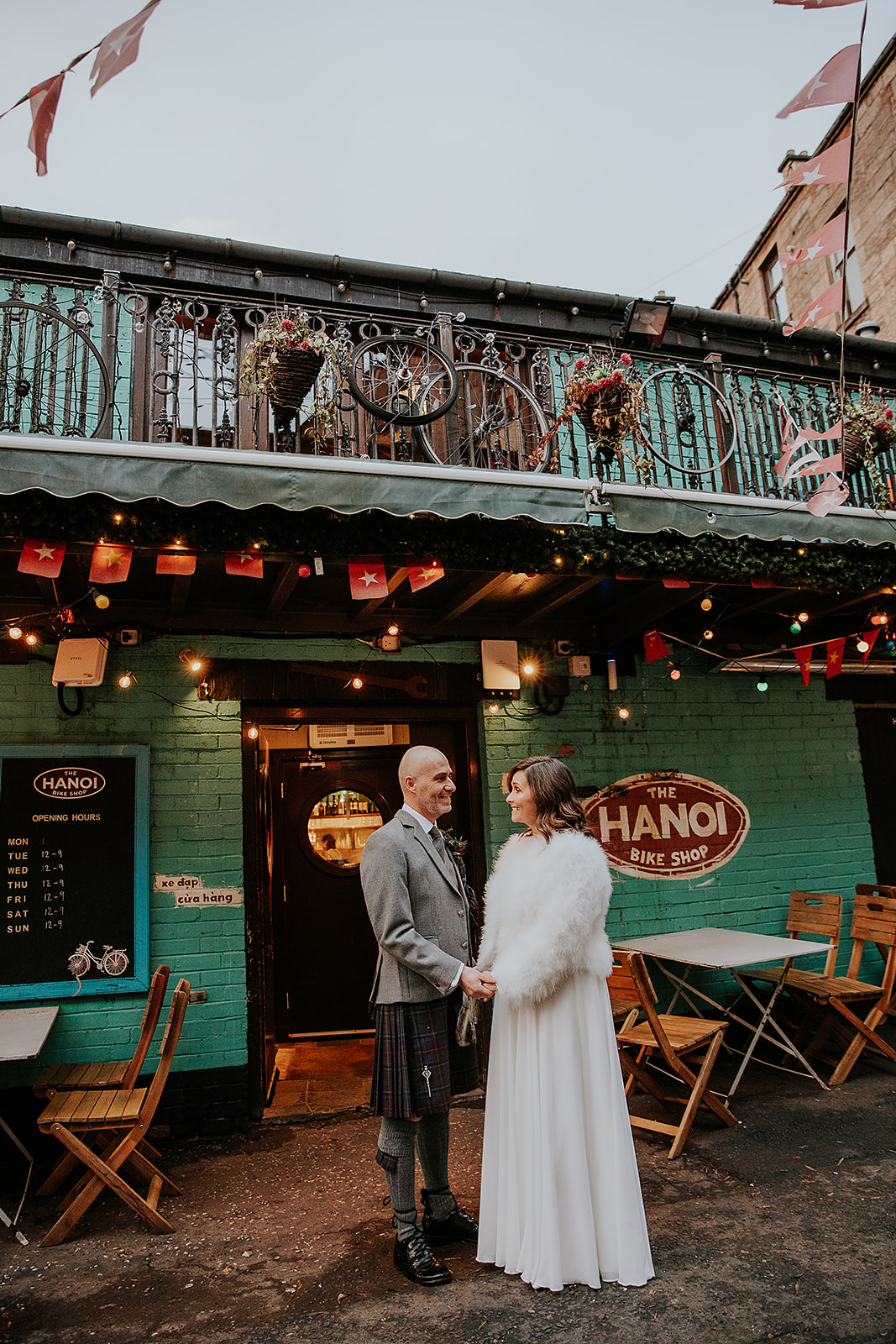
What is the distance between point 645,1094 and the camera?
525 cm

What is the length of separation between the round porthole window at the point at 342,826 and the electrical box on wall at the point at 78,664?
2.88 meters

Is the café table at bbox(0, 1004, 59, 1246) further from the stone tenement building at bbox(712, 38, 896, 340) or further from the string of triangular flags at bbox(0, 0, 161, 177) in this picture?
the stone tenement building at bbox(712, 38, 896, 340)

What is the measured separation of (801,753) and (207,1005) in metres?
5.30

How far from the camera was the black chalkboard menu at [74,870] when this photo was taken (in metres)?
4.84

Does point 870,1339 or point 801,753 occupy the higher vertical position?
point 801,753

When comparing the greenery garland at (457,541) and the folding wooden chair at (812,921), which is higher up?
the greenery garland at (457,541)

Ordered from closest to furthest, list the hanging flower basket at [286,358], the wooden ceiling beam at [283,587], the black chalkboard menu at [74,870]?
the hanging flower basket at [286,358] → the wooden ceiling beam at [283,587] → the black chalkboard menu at [74,870]

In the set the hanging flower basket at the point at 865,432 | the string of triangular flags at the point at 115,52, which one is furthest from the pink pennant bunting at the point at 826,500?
the string of triangular flags at the point at 115,52

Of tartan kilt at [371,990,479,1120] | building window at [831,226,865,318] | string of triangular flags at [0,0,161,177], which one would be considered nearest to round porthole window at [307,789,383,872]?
tartan kilt at [371,990,479,1120]

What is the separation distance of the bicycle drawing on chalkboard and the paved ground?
1.20 m

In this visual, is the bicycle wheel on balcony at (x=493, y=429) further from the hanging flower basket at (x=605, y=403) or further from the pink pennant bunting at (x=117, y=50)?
the pink pennant bunting at (x=117, y=50)

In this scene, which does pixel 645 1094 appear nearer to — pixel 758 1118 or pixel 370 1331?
pixel 758 1118

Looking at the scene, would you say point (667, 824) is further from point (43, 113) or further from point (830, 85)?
point (43, 113)

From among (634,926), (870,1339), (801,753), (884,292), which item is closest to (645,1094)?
(634,926)
